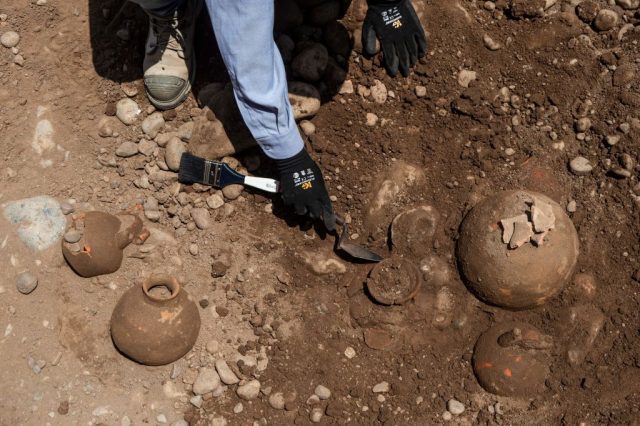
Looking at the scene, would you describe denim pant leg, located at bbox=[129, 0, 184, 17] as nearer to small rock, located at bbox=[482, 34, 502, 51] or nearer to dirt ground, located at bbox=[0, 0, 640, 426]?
dirt ground, located at bbox=[0, 0, 640, 426]

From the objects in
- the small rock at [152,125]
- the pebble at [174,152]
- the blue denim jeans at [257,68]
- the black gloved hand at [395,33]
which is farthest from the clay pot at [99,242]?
the black gloved hand at [395,33]

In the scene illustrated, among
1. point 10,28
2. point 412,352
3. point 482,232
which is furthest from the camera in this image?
point 10,28

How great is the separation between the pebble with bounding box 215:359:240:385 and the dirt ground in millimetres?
51

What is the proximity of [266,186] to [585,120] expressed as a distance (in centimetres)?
173

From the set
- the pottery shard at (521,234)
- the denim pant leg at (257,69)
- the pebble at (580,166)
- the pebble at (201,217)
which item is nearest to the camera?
the denim pant leg at (257,69)

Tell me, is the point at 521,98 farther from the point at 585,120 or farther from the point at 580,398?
the point at 580,398

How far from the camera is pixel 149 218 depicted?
3494mm

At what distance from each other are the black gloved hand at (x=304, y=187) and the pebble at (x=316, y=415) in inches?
36.9

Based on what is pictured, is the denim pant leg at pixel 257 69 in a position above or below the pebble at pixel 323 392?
above

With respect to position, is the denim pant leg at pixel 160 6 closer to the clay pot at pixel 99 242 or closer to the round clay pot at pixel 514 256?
the clay pot at pixel 99 242

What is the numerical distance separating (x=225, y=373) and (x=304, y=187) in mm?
1047

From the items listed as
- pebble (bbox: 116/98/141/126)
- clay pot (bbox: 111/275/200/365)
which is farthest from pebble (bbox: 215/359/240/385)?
pebble (bbox: 116/98/141/126)

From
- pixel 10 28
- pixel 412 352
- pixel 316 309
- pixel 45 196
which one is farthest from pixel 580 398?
pixel 10 28

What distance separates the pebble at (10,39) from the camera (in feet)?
11.8
